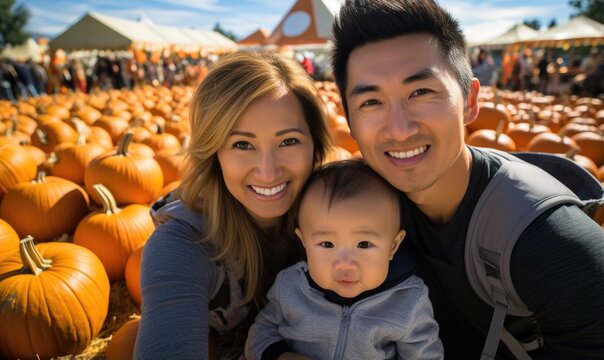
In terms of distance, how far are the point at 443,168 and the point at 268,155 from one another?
0.78 metres

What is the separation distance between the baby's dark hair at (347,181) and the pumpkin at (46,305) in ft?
5.05

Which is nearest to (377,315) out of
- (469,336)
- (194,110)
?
(469,336)

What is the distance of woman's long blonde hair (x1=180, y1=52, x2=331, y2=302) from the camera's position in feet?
5.91

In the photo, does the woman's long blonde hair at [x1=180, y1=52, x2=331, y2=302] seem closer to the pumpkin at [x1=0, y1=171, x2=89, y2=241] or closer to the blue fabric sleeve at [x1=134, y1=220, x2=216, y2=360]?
the blue fabric sleeve at [x1=134, y1=220, x2=216, y2=360]

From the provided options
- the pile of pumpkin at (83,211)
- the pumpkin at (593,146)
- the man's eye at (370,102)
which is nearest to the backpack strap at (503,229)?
the man's eye at (370,102)

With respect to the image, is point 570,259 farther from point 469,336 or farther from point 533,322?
point 469,336

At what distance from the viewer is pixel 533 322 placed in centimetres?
176

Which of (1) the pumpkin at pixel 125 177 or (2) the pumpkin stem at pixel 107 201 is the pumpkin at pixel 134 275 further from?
(1) the pumpkin at pixel 125 177

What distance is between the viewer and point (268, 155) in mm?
1807

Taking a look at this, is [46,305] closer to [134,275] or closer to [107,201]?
[134,275]

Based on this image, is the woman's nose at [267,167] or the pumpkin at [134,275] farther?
the pumpkin at [134,275]

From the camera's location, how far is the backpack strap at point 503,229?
151 cm

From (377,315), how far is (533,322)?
72 cm

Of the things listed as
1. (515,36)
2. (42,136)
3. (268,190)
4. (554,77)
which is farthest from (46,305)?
(515,36)
